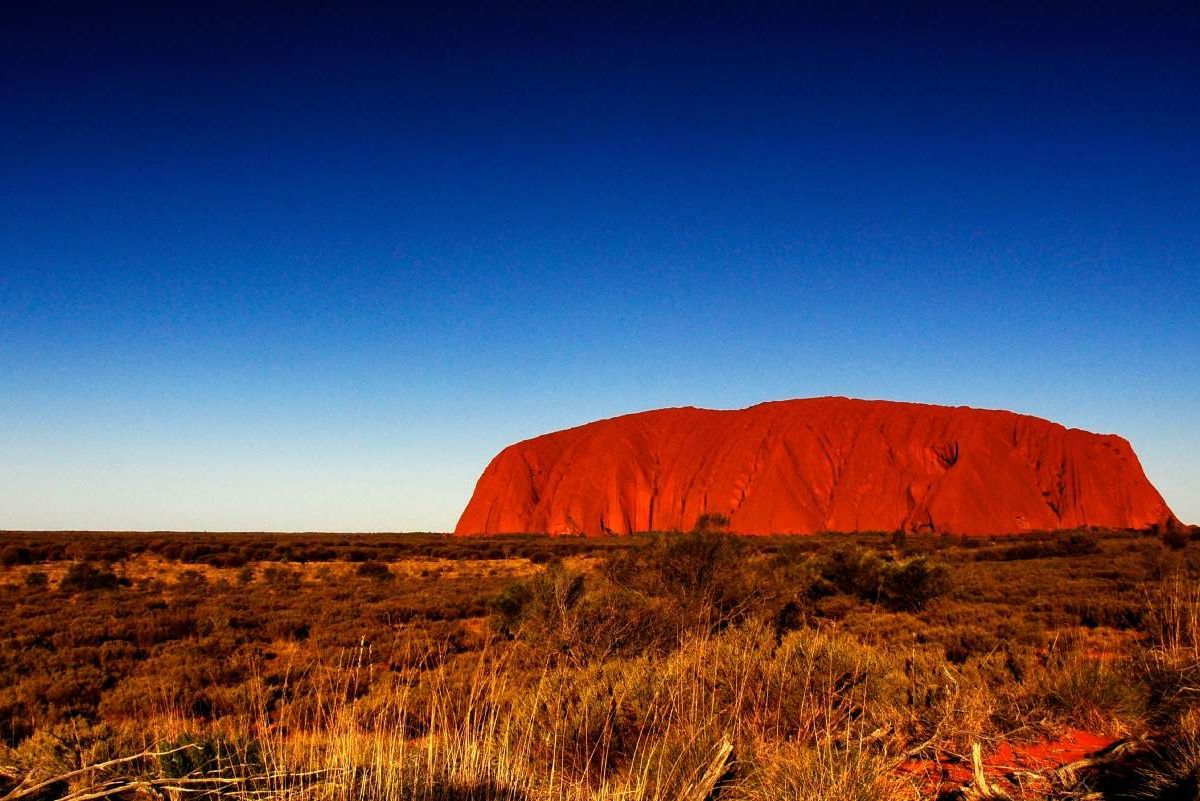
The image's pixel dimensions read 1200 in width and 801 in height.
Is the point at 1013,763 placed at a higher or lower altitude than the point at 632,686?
lower

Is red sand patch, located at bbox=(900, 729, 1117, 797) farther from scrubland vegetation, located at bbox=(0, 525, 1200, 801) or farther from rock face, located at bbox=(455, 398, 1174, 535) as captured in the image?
rock face, located at bbox=(455, 398, 1174, 535)

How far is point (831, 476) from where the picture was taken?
171 ft

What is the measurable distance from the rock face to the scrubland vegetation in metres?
30.1

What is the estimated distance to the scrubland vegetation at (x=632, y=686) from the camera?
3555 millimetres

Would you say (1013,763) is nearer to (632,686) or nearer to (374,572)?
(632,686)

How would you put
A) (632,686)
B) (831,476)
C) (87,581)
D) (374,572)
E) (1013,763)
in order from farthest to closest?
(831,476), (374,572), (87,581), (632,686), (1013,763)

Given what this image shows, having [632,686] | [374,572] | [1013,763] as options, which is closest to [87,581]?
[374,572]

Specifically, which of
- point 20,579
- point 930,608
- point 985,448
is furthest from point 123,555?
point 985,448

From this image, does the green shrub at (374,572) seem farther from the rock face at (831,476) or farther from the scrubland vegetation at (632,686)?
the rock face at (831,476)

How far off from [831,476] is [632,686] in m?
49.9

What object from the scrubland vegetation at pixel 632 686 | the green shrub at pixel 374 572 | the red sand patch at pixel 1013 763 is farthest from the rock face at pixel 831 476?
the red sand patch at pixel 1013 763

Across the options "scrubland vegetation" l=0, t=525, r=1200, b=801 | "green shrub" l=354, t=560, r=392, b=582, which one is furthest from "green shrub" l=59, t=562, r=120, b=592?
"green shrub" l=354, t=560, r=392, b=582

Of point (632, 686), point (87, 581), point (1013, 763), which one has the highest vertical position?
point (632, 686)

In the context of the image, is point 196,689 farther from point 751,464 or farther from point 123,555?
point 751,464
